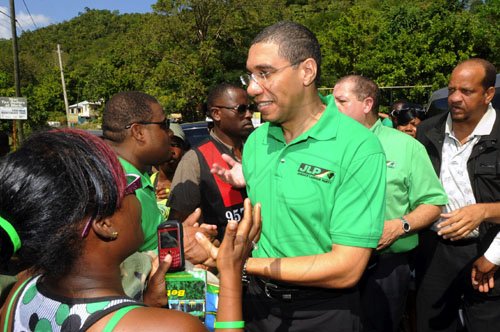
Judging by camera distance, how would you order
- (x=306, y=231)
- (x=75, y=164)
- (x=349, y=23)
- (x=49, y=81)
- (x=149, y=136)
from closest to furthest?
(x=75, y=164), (x=306, y=231), (x=149, y=136), (x=349, y=23), (x=49, y=81)

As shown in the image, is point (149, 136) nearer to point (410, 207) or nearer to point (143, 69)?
point (410, 207)

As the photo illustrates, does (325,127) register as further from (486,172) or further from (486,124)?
(486,124)

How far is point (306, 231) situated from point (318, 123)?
0.51 metres

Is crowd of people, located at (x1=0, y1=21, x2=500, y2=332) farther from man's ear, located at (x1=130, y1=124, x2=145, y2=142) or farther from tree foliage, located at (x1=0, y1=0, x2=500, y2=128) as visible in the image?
tree foliage, located at (x1=0, y1=0, x2=500, y2=128)

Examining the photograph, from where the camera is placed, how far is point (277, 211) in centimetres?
211

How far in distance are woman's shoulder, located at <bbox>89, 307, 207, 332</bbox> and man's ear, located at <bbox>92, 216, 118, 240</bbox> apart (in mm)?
255

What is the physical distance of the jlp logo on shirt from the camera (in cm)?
196

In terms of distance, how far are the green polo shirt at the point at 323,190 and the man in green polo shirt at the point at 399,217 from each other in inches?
43.5

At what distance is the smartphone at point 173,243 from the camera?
178cm

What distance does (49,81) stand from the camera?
6300cm

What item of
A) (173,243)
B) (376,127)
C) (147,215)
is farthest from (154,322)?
(376,127)

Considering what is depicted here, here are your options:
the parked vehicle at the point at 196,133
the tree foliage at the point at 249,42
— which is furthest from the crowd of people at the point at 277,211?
the tree foliage at the point at 249,42

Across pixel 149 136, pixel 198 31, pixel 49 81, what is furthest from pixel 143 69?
pixel 149 136

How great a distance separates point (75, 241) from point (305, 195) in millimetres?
1003
